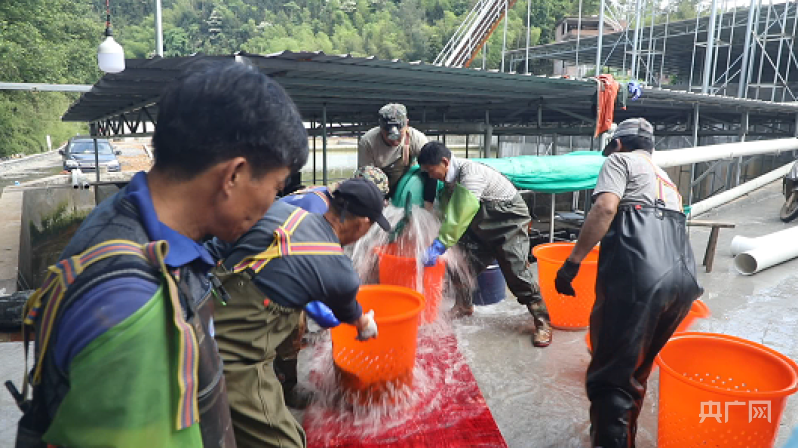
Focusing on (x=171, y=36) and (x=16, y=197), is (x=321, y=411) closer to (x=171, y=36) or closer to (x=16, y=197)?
(x=16, y=197)

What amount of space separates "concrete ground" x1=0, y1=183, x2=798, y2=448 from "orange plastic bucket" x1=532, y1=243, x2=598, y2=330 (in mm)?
114

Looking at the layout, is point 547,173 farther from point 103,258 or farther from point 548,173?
point 103,258

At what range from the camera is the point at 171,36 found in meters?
69.8

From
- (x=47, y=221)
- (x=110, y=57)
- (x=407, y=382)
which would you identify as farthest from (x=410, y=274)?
(x=47, y=221)

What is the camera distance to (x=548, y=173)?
5.61 metres

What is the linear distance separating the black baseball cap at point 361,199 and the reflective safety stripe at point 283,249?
415mm

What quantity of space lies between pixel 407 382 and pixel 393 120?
2.03 meters

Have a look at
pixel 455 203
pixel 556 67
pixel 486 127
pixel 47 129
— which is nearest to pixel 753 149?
pixel 486 127

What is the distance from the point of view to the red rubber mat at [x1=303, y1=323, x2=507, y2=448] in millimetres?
2555

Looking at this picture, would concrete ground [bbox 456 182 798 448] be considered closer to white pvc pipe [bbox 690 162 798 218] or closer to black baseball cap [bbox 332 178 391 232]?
black baseball cap [bbox 332 178 391 232]

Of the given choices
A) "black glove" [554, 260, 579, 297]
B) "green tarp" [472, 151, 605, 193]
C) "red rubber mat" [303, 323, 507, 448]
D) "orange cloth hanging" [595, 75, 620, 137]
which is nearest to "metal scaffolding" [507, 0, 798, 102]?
"orange cloth hanging" [595, 75, 620, 137]

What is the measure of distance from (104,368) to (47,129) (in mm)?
35332

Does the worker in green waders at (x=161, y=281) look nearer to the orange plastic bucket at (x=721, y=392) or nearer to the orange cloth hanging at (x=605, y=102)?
the orange plastic bucket at (x=721, y=392)

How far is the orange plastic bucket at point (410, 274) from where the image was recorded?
373cm
